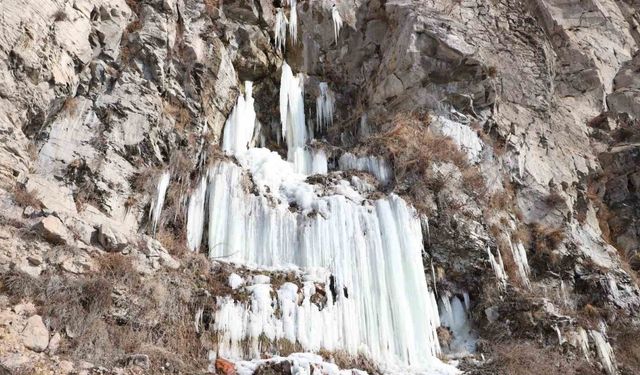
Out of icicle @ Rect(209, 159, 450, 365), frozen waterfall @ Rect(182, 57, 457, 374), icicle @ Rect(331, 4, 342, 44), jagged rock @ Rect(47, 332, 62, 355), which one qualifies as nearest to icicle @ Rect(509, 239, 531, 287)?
frozen waterfall @ Rect(182, 57, 457, 374)

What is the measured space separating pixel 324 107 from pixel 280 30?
11.4 ft

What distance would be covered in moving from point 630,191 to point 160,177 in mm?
16280

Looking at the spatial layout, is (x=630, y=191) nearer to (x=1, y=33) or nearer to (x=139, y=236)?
(x=139, y=236)

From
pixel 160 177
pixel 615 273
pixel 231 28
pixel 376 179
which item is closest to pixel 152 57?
pixel 160 177

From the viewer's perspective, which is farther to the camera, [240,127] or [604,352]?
[240,127]

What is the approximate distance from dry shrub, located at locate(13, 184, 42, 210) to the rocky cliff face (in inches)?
1.1

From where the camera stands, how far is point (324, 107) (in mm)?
19406

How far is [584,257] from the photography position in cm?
1490

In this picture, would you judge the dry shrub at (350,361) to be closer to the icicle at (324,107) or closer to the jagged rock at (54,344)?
the jagged rock at (54,344)

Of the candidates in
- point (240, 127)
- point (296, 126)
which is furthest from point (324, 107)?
point (240, 127)

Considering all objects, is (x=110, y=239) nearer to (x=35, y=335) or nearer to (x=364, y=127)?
(x=35, y=335)

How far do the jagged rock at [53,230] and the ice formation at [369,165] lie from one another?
8.84m

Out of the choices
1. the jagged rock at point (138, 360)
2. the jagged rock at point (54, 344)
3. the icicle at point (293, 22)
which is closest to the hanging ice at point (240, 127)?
the icicle at point (293, 22)

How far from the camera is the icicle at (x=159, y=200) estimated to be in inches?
428
